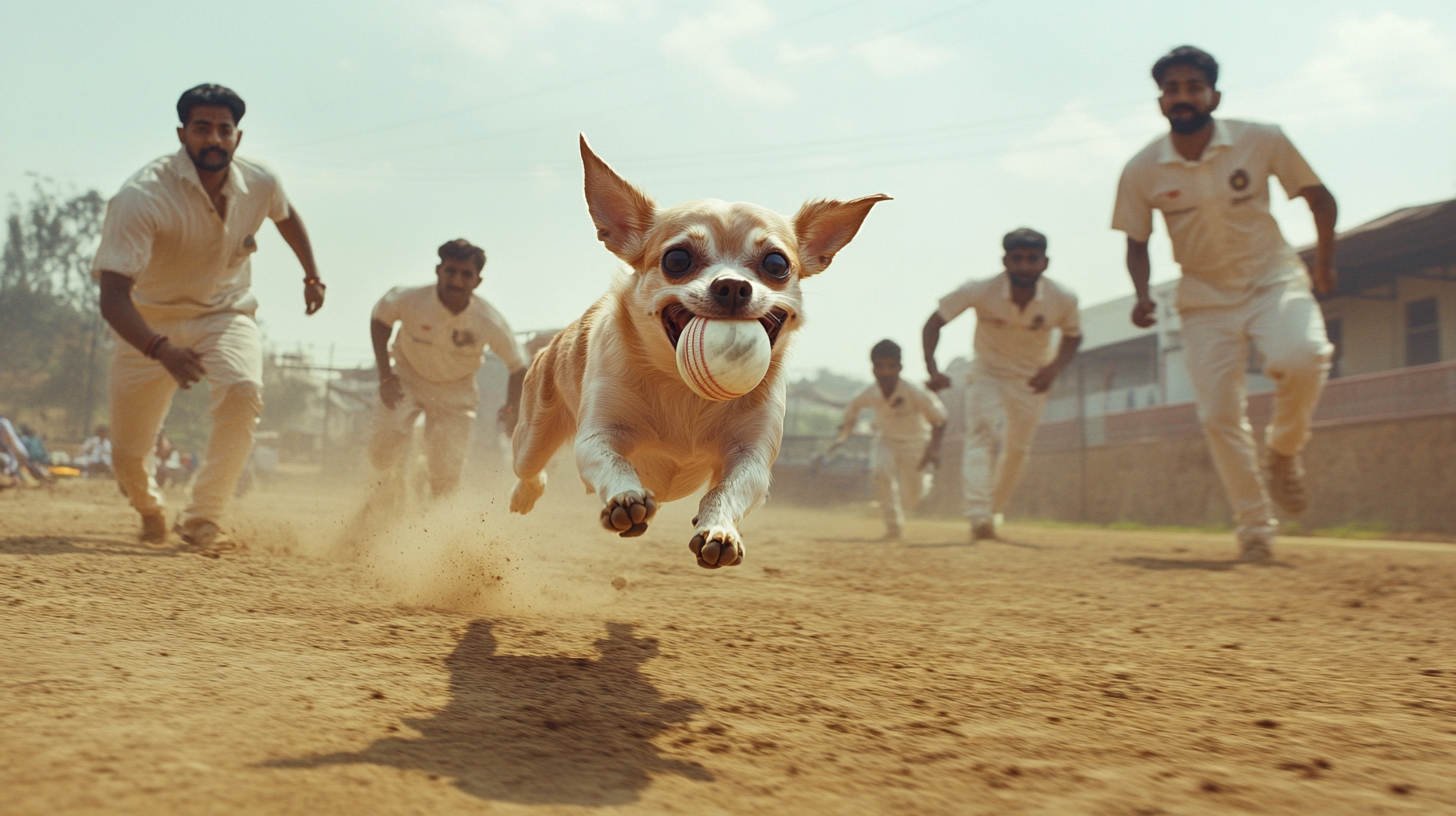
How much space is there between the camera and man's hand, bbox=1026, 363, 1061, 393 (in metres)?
9.66

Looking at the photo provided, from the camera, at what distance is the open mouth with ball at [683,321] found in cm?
360

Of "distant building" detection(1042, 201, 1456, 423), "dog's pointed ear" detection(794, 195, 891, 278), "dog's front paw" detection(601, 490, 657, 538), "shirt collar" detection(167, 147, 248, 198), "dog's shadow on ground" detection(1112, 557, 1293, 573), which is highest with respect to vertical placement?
"distant building" detection(1042, 201, 1456, 423)

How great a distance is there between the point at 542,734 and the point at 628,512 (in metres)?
0.81

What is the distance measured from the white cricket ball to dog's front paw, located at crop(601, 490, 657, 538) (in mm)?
444

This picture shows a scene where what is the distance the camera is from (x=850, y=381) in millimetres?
75562

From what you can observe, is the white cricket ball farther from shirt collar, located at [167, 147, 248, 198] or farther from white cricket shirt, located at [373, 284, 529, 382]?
white cricket shirt, located at [373, 284, 529, 382]

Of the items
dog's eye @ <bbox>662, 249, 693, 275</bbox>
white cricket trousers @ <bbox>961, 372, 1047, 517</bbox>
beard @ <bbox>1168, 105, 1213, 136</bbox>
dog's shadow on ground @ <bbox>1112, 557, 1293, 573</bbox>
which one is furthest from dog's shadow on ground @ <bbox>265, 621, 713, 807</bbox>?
white cricket trousers @ <bbox>961, 372, 1047, 517</bbox>

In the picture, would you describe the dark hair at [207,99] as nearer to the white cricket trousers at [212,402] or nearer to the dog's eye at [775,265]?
the white cricket trousers at [212,402]

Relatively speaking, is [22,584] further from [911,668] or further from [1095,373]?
[1095,373]

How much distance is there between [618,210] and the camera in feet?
13.6

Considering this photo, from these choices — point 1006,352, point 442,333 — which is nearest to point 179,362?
point 442,333

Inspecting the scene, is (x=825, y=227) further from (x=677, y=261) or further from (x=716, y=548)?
(x=716, y=548)

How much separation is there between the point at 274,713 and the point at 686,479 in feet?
7.83

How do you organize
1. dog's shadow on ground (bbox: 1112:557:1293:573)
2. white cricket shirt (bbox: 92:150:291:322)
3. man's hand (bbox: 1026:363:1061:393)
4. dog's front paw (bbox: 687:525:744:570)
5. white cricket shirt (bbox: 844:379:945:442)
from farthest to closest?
white cricket shirt (bbox: 844:379:945:442) → man's hand (bbox: 1026:363:1061:393) → dog's shadow on ground (bbox: 1112:557:1293:573) → white cricket shirt (bbox: 92:150:291:322) → dog's front paw (bbox: 687:525:744:570)
